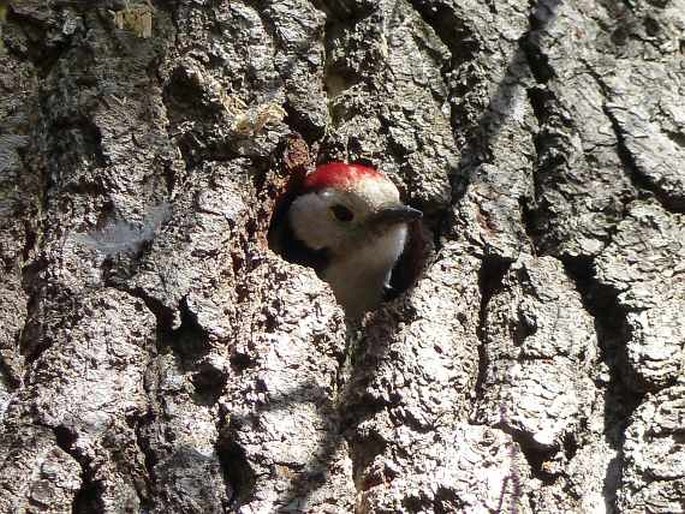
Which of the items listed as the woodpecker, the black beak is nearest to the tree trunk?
the black beak

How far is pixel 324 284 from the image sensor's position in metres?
3.13

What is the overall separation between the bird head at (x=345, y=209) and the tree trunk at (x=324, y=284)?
81mm

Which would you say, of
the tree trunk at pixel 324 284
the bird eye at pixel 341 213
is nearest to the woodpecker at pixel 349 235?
the bird eye at pixel 341 213

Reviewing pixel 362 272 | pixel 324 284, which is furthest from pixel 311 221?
pixel 324 284

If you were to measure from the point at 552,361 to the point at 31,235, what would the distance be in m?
1.41

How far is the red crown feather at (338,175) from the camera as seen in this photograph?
3.57m

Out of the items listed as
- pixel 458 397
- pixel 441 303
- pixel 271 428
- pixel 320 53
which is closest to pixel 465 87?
pixel 320 53

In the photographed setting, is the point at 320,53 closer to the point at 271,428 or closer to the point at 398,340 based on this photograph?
the point at 398,340

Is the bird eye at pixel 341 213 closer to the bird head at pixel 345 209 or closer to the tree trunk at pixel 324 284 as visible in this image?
the bird head at pixel 345 209

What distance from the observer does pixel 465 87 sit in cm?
355

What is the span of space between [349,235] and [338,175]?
632 mm

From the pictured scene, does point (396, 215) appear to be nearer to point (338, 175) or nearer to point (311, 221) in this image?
point (338, 175)

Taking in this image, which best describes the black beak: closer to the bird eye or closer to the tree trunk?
the tree trunk

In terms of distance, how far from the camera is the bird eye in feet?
13.4
